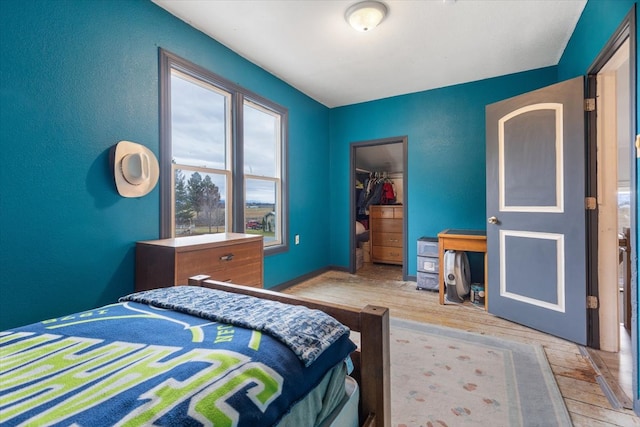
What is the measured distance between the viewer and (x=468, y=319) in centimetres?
251

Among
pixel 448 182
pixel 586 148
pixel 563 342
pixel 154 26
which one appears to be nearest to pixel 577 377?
pixel 563 342

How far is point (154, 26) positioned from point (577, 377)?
11.9 ft

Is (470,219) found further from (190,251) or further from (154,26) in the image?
(154,26)

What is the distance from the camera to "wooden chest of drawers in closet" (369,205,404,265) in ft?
15.3

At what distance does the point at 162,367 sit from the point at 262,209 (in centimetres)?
273

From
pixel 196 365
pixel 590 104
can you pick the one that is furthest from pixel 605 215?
pixel 196 365

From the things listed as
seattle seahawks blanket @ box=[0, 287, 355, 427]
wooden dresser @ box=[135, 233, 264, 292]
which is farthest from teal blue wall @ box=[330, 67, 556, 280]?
seattle seahawks blanket @ box=[0, 287, 355, 427]

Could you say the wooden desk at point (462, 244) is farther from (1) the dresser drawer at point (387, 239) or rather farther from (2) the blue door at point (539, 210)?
(1) the dresser drawer at point (387, 239)

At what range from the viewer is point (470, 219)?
340cm

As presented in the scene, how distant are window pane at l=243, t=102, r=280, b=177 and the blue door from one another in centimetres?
229

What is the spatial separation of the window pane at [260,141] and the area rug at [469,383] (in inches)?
85.5

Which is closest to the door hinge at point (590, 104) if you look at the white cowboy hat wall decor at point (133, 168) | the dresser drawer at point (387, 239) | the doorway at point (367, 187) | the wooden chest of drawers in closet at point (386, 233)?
the doorway at point (367, 187)

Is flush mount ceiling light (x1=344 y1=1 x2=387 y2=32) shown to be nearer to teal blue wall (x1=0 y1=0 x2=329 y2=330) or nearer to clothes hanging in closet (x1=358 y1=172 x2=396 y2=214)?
teal blue wall (x1=0 y1=0 x2=329 y2=330)

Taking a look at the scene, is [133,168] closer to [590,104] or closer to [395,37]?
[395,37]
